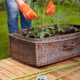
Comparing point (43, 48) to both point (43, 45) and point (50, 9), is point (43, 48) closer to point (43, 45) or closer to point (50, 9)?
point (43, 45)

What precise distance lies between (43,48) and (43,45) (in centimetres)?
2

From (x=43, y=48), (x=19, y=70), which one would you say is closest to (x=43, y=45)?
(x=43, y=48)

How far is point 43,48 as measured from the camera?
1444mm

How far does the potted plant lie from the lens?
1.44m

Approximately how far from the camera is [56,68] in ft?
4.73

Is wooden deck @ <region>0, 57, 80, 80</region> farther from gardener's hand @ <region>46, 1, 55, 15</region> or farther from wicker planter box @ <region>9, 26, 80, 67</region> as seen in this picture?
gardener's hand @ <region>46, 1, 55, 15</region>

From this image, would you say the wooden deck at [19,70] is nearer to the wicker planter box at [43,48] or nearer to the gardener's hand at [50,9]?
the wicker planter box at [43,48]

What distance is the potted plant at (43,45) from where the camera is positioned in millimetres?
1442

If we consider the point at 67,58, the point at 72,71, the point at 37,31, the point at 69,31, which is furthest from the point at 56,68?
the point at 69,31

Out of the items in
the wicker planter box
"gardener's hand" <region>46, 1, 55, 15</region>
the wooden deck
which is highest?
"gardener's hand" <region>46, 1, 55, 15</region>

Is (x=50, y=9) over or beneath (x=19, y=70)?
over

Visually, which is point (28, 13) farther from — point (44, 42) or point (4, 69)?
point (4, 69)

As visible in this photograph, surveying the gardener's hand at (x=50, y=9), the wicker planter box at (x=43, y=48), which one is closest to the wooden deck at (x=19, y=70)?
the wicker planter box at (x=43, y=48)

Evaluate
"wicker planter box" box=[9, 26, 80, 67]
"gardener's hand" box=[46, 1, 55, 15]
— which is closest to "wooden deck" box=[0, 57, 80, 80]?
"wicker planter box" box=[9, 26, 80, 67]
